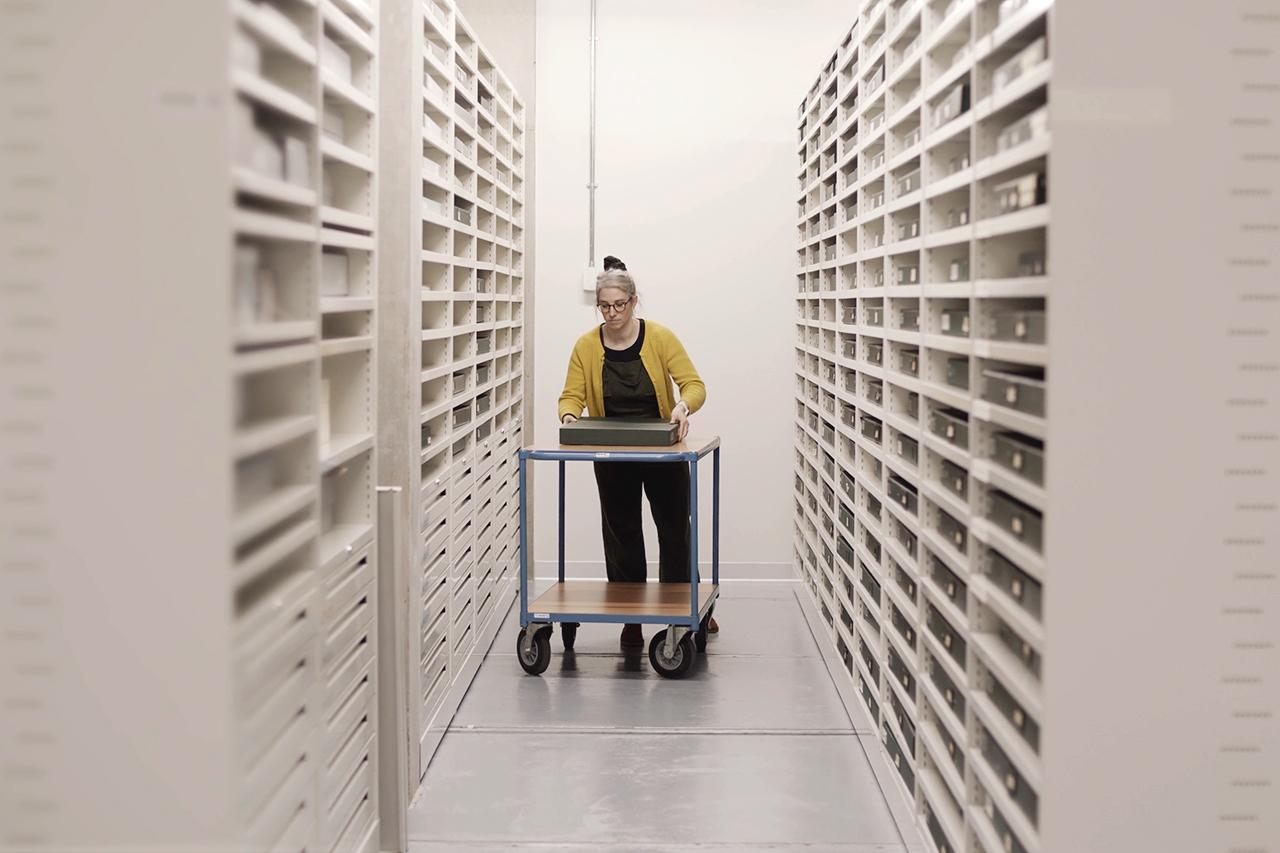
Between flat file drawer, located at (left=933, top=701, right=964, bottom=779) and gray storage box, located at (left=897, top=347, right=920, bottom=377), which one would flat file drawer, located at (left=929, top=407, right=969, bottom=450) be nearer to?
gray storage box, located at (left=897, top=347, right=920, bottom=377)

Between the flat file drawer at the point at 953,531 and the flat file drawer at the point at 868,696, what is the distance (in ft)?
3.56

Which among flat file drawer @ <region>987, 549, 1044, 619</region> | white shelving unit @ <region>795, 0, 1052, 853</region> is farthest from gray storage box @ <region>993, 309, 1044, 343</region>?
flat file drawer @ <region>987, 549, 1044, 619</region>

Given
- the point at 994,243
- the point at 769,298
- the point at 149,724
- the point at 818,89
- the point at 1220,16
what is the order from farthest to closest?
1. the point at 769,298
2. the point at 818,89
3. the point at 994,243
4. the point at 1220,16
5. the point at 149,724

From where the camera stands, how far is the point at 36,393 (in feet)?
4.97

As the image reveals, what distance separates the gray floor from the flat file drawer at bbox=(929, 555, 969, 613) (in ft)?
2.44

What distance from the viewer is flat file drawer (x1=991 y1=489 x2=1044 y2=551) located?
2.12 m

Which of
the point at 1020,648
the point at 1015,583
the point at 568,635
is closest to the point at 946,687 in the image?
the point at 1020,648

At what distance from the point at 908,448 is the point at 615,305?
1.80 metres

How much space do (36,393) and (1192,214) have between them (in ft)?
5.35

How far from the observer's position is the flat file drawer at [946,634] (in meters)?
2.72

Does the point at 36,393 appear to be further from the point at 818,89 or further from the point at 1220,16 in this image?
the point at 818,89

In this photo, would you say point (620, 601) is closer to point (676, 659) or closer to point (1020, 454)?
point (676, 659)

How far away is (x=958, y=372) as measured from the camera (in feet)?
9.12

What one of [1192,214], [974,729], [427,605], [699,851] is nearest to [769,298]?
[427,605]
